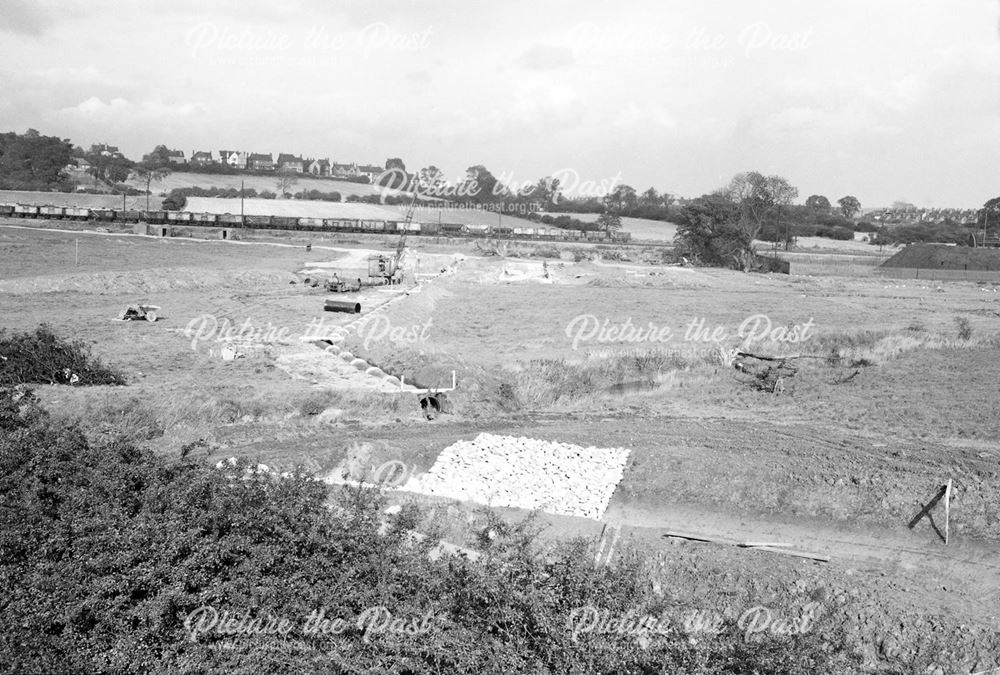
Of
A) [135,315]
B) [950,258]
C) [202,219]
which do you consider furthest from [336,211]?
[135,315]

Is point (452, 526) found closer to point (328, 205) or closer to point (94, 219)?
point (94, 219)

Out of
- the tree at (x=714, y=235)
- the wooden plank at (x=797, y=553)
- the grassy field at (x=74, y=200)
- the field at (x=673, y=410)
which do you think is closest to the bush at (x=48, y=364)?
the field at (x=673, y=410)

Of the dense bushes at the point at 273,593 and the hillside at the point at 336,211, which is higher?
the hillside at the point at 336,211

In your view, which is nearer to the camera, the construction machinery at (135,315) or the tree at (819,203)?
the construction machinery at (135,315)

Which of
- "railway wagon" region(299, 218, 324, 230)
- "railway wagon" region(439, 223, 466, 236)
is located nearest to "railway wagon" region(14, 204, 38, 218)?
"railway wagon" region(299, 218, 324, 230)

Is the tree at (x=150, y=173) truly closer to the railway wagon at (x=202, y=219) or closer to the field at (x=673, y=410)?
the railway wagon at (x=202, y=219)

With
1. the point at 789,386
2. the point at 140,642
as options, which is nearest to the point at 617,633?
the point at 140,642

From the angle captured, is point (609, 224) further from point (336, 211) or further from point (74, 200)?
point (74, 200)
